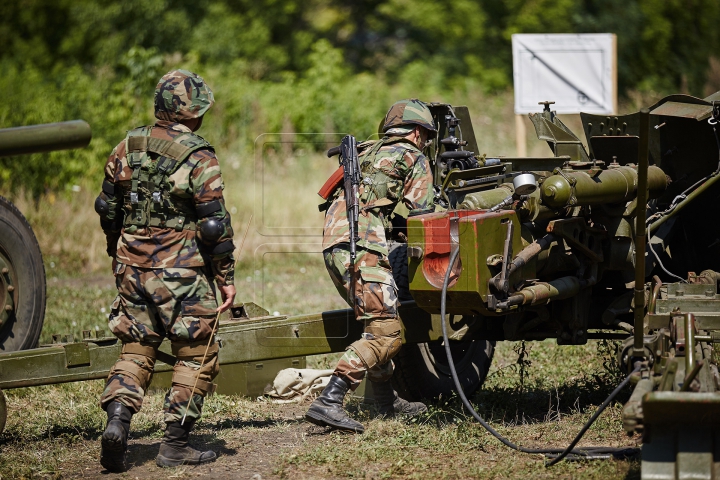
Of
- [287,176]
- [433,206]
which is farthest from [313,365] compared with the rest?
[287,176]

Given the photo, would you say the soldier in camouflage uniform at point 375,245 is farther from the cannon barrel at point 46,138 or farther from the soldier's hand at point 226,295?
the cannon barrel at point 46,138

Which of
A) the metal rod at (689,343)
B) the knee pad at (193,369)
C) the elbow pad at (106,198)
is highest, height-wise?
the elbow pad at (106,198)

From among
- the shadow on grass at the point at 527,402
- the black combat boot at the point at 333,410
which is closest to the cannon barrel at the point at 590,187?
the shadow on grass at the point at 527,402

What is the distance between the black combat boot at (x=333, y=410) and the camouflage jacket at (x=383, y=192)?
84 centimetres

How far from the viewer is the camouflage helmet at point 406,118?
19.2 ft

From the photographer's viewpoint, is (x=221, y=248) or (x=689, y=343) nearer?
(x=689, y=343)

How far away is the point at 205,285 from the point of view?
512 cm

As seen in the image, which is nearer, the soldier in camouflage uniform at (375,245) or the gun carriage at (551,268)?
the gun carriage at (551,268)

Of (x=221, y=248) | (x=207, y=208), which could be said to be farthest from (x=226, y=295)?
(x=207, y=208)

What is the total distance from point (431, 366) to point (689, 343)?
2.31 metres

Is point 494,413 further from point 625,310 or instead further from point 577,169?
point 577,169

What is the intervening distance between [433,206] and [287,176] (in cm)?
922

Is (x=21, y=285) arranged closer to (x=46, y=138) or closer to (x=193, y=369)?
(x=193, y=369)

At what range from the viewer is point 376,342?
5559mm
